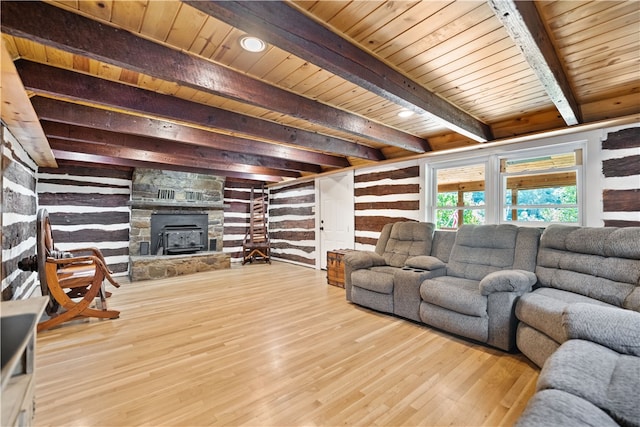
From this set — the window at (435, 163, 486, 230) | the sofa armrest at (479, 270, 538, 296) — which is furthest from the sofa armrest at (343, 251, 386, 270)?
the sofa armrest at (479, 270, 538, 296)

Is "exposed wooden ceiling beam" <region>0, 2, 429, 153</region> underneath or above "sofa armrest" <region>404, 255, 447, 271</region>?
above

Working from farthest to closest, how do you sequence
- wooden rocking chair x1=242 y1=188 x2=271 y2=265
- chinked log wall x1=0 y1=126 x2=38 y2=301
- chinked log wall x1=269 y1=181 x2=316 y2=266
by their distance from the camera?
1. wooden rocking chair x1=242 y1=188 x2=271 y2=265
2. chinked log wall x1=269 y1=181 x2=316 y2=266
3. chinked log wall x1=0 y1=126 x2=38 y2=301

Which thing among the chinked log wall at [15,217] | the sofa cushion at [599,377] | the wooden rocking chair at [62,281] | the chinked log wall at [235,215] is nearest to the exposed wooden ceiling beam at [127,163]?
the chinked log wall at [15,217]

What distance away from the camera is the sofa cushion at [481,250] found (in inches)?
122

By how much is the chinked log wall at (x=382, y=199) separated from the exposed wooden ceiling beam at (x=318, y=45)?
6.95 ft

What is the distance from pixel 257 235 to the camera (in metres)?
7.54

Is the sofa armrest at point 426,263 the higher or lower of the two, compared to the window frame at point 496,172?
lower

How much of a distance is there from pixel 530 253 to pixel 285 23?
3.09 m

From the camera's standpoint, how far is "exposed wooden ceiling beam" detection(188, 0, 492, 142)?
1.37 meters

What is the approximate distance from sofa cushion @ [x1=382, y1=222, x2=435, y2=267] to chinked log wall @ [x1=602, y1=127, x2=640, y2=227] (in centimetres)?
179

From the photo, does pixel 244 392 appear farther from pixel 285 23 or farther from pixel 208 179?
pixel 208 179

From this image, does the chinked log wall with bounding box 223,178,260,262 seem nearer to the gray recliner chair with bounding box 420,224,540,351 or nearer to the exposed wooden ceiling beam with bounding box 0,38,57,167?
the exposed wooden ceiling beam with bounding box 0,38,57,167

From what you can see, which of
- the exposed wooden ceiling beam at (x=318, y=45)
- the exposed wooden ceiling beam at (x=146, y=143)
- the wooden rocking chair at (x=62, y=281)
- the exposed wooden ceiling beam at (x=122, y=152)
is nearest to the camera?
the exposed wooden ceiling beam at (x=318, y=45)

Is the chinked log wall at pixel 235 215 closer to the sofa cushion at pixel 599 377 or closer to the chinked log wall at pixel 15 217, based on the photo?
the chinked log wall at pixel 15 217
